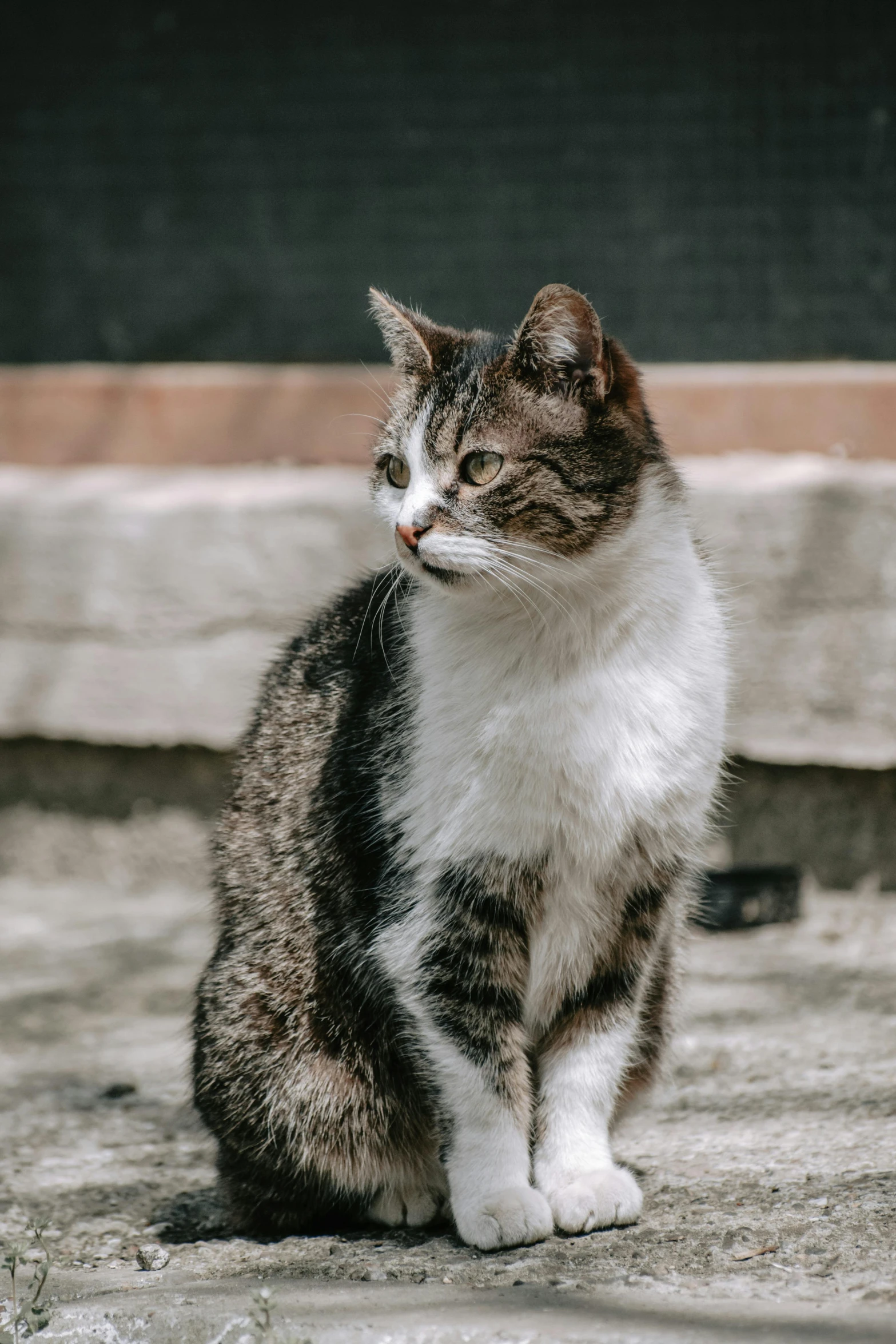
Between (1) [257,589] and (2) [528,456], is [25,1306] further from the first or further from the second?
(1) [257,589]

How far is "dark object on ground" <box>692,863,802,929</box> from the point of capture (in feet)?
13.5

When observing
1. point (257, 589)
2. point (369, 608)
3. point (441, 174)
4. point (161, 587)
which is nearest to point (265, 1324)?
point (369, 608)

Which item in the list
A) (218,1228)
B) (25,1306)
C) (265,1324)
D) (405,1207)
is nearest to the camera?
(265,1324)

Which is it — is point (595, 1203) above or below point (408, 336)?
below

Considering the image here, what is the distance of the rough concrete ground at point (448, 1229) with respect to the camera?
1892 mm

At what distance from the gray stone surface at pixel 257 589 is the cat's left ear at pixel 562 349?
6.14 feet

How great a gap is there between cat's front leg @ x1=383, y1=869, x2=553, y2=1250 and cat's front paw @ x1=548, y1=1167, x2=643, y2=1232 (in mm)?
35

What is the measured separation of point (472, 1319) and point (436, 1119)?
0.53m

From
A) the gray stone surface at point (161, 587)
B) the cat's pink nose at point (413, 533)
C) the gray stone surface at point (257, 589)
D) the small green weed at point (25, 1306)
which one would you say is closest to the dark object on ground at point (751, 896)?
the gray stone surface at point (257, 589)

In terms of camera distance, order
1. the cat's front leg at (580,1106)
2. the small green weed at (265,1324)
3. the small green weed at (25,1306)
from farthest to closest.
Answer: the cat's front leg at (580,1106) → the small green weed at (25,1306) → the small green weed at (265,1324)

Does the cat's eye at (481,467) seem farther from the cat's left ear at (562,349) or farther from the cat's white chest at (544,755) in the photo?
the cat's white chest at (544,755)

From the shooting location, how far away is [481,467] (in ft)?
7.59

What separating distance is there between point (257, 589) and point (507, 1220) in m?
2.81

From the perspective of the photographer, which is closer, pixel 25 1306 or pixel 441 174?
pixel 25 1306
